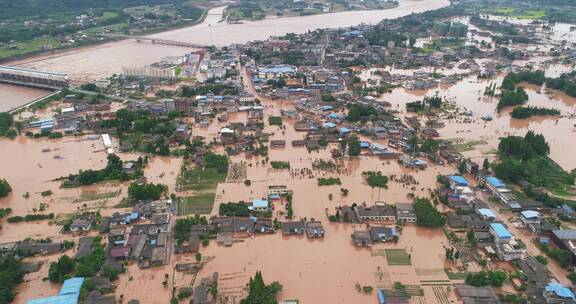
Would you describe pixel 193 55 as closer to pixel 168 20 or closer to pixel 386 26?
pixel 168 20

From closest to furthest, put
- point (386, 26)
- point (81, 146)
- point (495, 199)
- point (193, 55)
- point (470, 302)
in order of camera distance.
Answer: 1. point (470, 302)
2. point (495, 199)
3. point (81, 146)
4. point (193, 55)
5. point (386, 26)

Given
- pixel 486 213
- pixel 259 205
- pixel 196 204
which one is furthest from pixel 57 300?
pixel 486 213

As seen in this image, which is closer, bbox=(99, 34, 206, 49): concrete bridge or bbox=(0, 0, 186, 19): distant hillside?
bbox=(99, 34, 206, 49): concrete bridge

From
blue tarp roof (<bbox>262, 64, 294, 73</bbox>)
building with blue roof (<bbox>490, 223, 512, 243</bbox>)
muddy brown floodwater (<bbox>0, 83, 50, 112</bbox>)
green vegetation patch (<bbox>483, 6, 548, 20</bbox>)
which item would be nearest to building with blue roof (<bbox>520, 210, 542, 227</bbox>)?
building with blue roof (<bbox>490, 223, 512, 243</bbox>)

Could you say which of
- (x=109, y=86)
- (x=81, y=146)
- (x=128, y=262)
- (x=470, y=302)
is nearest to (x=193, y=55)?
(x=109, y=86)

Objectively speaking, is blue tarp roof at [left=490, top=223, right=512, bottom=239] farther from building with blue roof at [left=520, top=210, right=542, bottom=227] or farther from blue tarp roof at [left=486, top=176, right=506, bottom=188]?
blue tarp roof at [left=486, top=176, right=506, bottom=188]

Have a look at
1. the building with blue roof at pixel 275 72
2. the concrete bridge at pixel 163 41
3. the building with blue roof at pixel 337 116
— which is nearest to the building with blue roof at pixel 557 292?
the building with blue roof at pixel 337 116

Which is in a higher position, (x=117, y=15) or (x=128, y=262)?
(x=117, y=15)
